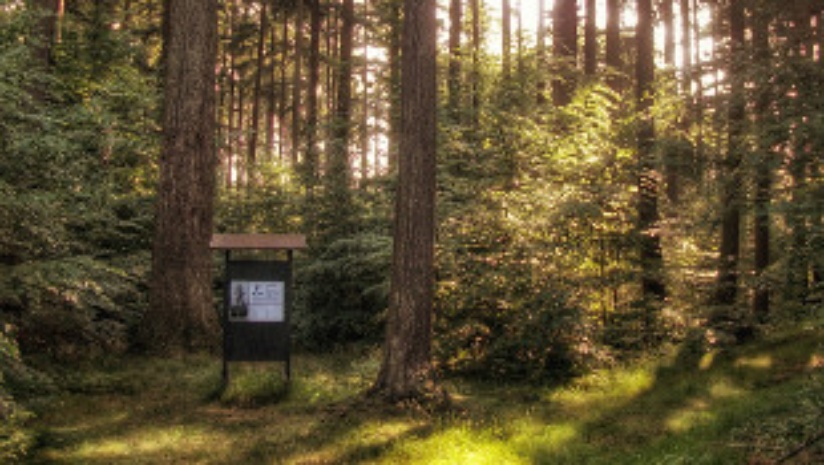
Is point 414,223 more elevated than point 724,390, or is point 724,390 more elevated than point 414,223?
point 414,223

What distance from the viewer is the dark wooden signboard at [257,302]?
10.3m

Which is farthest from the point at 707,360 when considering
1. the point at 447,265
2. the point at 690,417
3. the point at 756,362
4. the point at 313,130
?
the point at 313,130

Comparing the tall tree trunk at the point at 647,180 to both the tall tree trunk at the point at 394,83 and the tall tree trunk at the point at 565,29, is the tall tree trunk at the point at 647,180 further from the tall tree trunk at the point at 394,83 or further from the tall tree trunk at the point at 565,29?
the tall tree trunk at the point at 394,83

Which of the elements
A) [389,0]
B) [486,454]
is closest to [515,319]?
[486,454]

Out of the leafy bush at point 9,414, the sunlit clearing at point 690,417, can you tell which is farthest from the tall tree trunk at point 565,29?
the leafy bush at point 9,414

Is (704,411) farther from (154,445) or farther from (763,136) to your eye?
(154,445)

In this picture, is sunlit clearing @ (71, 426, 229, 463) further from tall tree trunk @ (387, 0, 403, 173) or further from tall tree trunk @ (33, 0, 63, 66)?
tall tree trunk @ (33, 0, 63, 66)

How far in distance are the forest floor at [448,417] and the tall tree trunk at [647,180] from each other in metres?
1.65

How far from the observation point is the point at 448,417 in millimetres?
8227

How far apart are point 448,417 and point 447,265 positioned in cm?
399

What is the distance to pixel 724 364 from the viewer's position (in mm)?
11695

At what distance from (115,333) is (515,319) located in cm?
634

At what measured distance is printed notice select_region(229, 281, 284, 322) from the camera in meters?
10.5

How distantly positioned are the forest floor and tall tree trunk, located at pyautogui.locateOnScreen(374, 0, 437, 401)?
585 millimetres
